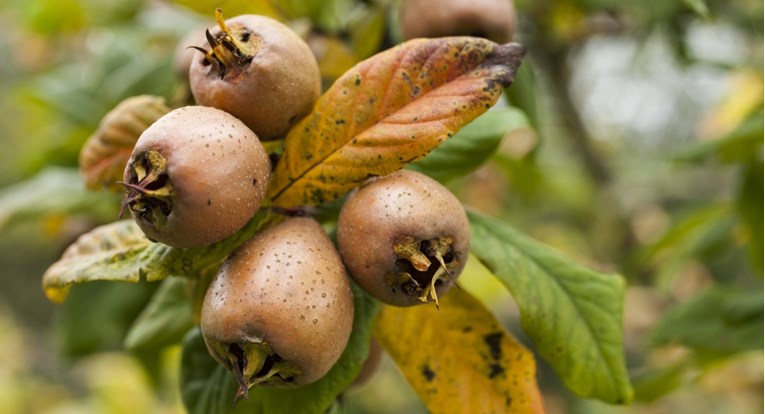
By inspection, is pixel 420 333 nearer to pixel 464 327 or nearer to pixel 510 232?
pixel 464 327

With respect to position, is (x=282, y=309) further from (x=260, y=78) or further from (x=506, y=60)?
(x=506, y=60)

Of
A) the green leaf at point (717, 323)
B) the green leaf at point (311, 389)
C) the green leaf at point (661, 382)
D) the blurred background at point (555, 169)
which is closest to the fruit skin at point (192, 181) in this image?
the green leaf at point (311, 389)

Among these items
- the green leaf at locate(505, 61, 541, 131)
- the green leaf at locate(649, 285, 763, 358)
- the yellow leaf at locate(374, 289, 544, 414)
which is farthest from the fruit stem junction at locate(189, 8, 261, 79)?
the green leaf at locate(649, 285, 763, 358)

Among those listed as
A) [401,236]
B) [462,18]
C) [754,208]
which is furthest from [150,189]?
[754,208]

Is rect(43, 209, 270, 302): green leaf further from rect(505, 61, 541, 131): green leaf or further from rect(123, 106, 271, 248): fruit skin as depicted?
rect(505, 61, 541, 131): green leaf

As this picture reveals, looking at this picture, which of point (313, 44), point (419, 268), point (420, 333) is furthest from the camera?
point (313, 44)

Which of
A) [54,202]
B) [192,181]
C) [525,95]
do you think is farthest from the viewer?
[54,202]

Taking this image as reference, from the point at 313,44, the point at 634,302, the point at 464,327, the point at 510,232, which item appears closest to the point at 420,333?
the point at 464,327
